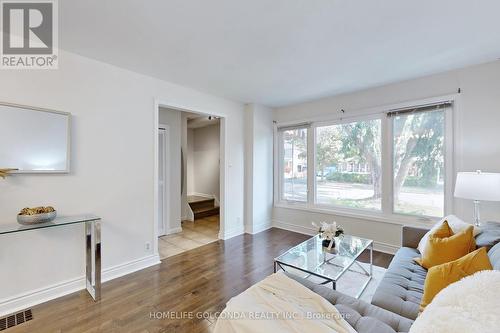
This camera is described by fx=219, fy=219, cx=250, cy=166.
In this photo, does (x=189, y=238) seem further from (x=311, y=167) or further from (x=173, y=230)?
(x=311, y=167)

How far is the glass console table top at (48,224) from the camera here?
6.03 ft

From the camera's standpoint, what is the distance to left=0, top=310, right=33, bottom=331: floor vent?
72.8 inches

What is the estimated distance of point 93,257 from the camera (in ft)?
7.97

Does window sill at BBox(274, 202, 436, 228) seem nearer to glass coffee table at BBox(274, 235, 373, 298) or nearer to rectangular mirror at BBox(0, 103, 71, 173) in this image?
glass coffee table at BBox(274, 235, 373, 298)

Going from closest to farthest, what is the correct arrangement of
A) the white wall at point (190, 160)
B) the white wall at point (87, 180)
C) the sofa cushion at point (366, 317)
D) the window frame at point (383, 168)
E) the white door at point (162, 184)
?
the sofa cushion at point (366, 317)
the white wall at point (87, 180)
the window frame at point (383, 168)
the white door at point (162, 184)
the white wall at point (190, 160)

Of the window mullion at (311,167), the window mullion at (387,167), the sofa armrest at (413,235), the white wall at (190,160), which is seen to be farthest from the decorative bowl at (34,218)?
the white wall at (190,160)

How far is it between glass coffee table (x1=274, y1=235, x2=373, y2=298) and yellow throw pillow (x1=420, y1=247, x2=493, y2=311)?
627 mm

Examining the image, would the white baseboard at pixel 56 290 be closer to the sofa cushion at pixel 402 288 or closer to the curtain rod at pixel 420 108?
the sofa cushion at pixel 402 288

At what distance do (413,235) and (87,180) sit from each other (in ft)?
12.3

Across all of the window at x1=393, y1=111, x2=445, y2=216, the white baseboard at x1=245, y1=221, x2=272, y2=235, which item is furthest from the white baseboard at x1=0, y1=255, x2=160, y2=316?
the window at x1=393, y1=111, x2=445, y2=216

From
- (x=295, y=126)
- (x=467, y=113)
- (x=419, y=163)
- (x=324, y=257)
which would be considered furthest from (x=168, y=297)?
(x=467, y=113)

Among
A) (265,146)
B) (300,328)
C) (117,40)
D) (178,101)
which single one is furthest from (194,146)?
(300,328)

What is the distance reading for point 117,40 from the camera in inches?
84.8

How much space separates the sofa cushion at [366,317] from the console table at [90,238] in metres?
2.19
